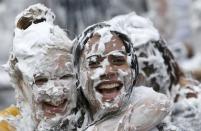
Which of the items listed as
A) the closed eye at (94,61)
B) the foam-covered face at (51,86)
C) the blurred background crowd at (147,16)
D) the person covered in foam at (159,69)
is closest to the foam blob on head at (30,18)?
the foam-covered face at (51,86)

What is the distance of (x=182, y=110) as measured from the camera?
2666mm

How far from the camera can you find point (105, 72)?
77.5 inches

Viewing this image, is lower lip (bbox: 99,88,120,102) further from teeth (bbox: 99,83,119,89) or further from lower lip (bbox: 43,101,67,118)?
lower lip (bbox: 43,101,67,118)

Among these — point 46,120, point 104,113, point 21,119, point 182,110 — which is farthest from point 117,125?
point 182,110

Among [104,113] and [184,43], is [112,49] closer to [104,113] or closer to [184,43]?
[104,113]

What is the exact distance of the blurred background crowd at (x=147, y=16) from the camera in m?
5.68

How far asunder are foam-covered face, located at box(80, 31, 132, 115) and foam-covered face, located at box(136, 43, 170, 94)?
66 centimetres

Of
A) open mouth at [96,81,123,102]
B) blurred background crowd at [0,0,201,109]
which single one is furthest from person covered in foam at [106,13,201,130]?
blurred background crowd at [0,0,201,109]

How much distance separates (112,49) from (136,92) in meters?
0.17

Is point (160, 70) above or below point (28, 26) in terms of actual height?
below

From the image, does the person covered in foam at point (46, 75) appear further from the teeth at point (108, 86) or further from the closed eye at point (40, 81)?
the teeth at point (108, 86)

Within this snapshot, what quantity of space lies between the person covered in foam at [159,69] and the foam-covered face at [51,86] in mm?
558

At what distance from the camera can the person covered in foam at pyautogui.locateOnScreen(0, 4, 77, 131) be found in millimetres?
2045

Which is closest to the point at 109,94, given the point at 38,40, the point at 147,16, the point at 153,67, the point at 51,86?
the point at 51,86
